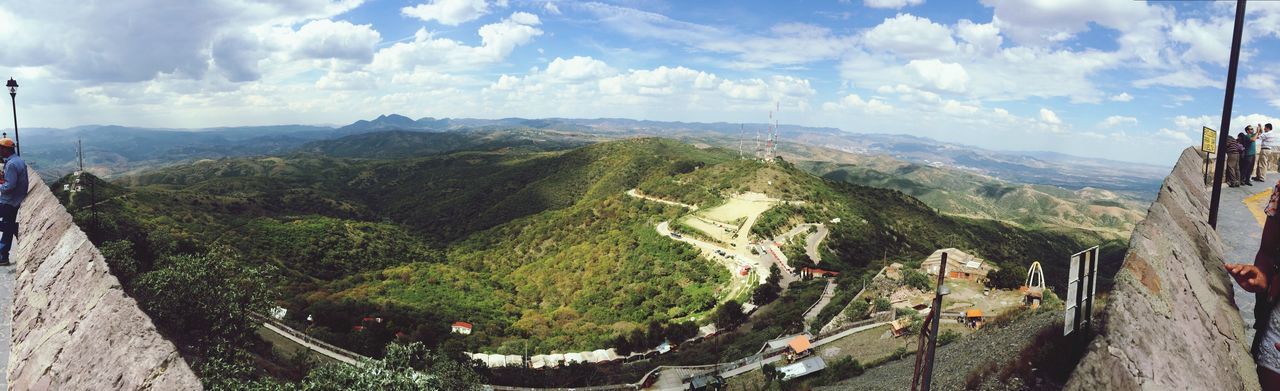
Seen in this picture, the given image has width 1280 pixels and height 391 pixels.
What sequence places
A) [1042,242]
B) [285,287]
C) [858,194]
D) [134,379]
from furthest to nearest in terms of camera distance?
[1042,242] < [858,194] < [285,287] < [134,379]

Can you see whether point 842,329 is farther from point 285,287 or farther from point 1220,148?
point 285,287

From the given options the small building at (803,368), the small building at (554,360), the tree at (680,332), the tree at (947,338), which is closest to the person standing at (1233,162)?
the tree at (947,338)

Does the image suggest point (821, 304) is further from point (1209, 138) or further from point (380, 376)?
point (380, 376)

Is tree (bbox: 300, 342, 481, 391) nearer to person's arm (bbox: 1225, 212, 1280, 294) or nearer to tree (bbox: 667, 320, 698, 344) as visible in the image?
person's arm (bbox: 1225, 212, 1280, 294)

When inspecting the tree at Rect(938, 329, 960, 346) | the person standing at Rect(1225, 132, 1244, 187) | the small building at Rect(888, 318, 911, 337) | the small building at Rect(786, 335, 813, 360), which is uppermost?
the person standing at Rect(1225, 132, 1244, 187)

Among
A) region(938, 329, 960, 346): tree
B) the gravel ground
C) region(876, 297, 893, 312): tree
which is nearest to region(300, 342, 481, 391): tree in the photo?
the gravel ground

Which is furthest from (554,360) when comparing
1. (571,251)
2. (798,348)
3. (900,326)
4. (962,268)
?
(571,251)

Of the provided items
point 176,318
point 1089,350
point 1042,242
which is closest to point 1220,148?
point 1089,350

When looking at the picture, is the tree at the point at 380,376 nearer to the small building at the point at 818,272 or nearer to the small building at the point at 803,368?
the small building at the point at 803,368
